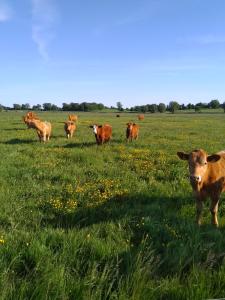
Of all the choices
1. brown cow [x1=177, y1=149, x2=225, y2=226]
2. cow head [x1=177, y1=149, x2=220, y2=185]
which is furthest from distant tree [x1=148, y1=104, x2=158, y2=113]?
cow head [x1=177, y1=149, x2=220, y2=185]

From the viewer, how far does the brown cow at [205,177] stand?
26.8 feet

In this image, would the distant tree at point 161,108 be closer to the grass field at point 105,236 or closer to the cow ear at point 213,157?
the grass field at point 105,236

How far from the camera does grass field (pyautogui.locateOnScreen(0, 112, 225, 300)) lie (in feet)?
15.7

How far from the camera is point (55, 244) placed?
6.01m

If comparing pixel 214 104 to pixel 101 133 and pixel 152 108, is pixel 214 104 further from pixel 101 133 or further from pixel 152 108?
pixel 101 133

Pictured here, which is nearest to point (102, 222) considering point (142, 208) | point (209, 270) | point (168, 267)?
point (142, 208)

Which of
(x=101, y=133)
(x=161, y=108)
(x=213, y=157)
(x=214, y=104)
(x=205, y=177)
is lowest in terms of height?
(x=205, y=177)

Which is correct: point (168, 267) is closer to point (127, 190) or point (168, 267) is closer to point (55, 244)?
point (55, 244)

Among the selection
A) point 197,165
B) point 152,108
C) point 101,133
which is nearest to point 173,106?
point 152,108

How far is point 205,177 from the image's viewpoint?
8.65 m

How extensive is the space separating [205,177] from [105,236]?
114 inches

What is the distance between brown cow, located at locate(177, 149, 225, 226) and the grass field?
34 cm

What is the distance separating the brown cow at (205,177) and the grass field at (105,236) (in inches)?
13.3

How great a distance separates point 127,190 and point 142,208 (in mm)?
1557
